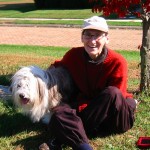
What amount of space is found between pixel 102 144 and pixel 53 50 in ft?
30.0

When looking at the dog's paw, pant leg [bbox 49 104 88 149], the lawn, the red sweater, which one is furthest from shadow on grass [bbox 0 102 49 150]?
the red sweater

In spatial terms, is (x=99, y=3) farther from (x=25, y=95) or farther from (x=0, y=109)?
(x=25, y=95)

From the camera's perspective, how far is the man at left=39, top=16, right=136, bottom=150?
13.4ft

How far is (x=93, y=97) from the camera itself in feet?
15.1

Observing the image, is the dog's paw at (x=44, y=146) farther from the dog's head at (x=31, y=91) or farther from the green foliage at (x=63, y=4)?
the green foliage at (x=63, y=4)

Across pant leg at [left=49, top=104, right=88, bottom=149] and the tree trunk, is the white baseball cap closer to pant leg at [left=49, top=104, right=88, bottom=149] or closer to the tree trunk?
pant leg at [left=49, top=104, right=88, bottom=149]

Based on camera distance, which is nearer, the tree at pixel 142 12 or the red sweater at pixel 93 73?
the red sweater at pixel 93 73

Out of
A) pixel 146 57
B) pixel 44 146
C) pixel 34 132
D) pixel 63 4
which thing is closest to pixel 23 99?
pixel 44 146

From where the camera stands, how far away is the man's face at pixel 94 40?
431cm

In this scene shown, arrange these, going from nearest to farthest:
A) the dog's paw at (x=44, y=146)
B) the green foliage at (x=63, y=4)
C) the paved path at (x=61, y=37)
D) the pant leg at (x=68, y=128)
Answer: the pant leg at (x=68, y=128) < the dog's paw at (x=44, y=146) < the paved path at (x=61, y=37) < the green foliage at (x=63, y=4)

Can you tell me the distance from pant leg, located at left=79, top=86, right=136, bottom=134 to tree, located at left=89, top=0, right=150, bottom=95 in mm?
1821

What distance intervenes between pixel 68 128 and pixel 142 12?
2805 mm

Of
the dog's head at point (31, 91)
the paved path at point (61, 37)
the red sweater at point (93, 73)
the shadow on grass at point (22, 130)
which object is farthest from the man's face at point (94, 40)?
the paved path at point (61, 37)

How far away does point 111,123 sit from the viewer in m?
4.47
